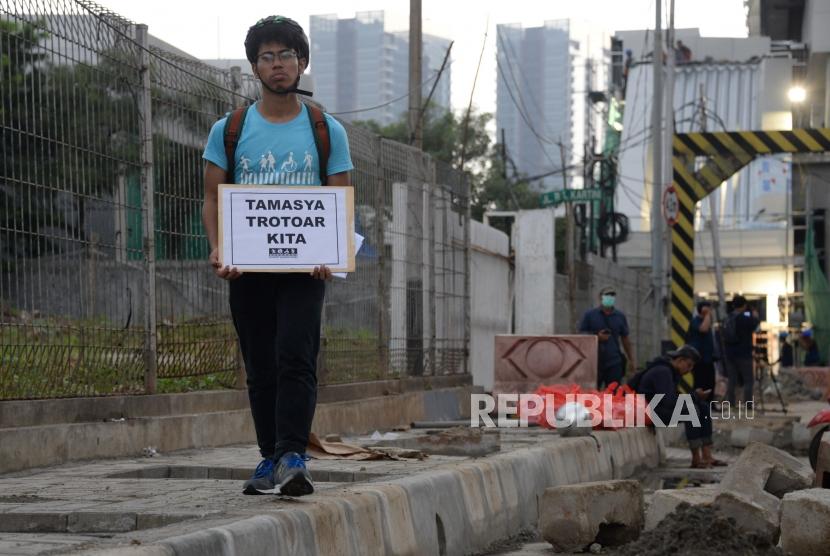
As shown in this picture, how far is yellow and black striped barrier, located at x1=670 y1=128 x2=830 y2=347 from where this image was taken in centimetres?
2097

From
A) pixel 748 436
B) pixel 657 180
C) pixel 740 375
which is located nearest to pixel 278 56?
pixel 748 436

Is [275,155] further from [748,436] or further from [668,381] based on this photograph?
[748,436]

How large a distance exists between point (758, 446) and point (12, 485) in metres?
4.73

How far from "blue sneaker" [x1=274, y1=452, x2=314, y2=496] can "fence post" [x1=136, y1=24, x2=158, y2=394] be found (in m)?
4.01

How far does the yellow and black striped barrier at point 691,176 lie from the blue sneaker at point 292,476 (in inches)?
626

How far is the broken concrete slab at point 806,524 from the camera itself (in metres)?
6.51

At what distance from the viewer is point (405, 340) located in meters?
15.2

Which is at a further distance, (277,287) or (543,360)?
(543,360)

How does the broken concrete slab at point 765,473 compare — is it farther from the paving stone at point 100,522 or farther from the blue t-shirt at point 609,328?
the blue t-shirt at point 609,328

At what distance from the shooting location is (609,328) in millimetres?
17609

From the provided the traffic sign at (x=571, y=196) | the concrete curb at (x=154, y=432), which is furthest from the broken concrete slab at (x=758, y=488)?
the traffic sign at (x=571, y=196)

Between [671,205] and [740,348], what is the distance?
227 centimetres

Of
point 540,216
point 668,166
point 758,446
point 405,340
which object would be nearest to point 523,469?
point 758,446

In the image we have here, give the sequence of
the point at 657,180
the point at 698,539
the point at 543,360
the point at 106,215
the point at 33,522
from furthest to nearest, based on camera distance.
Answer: the point at 657,180 < the point at 543,360 < the point at 106,215 < the point at 698,539 < the point at 33,522
